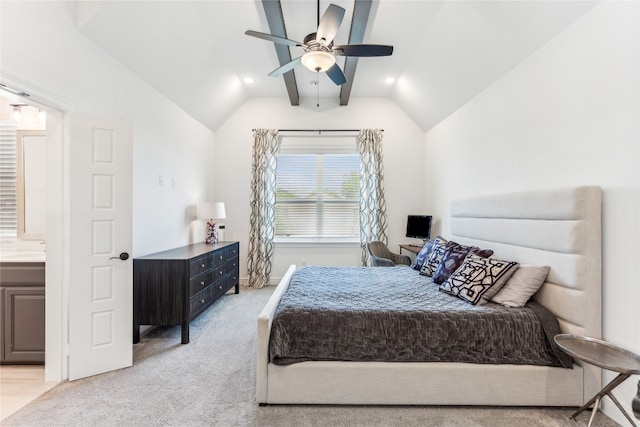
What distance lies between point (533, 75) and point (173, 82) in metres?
3.74

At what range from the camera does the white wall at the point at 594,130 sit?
1.69 metres

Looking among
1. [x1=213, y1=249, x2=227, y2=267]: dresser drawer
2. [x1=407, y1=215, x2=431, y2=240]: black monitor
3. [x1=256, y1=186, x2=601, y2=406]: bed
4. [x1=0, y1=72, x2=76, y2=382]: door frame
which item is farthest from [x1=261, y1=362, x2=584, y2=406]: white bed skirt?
[x1=407, y1=215, x2=431, y2=240]: black monitor

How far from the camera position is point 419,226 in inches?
181

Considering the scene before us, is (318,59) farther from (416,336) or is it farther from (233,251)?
(233,251)

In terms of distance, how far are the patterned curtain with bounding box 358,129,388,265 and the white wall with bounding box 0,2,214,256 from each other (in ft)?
8.78

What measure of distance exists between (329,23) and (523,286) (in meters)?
2.50

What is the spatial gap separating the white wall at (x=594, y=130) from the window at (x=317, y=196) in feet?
8.32

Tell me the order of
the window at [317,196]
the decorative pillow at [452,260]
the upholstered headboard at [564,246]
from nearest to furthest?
the upholstered headboard at [564,246], the decorative pillow at [452,260], the window at [317,196]

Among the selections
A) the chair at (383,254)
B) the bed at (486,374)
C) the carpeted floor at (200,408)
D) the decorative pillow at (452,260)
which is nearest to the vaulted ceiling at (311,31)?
the bed at (486,374)

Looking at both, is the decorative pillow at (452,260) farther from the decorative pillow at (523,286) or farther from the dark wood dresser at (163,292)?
the dark wood dresser at (163,292)

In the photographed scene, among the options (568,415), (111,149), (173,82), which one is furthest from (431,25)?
(568,415)

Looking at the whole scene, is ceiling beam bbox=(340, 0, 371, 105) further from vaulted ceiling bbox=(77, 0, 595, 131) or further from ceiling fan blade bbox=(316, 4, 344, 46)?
ceiling fan blade bbox=(316, 4, 344, 46)

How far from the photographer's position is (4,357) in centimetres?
238

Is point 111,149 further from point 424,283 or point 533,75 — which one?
point 533,75
